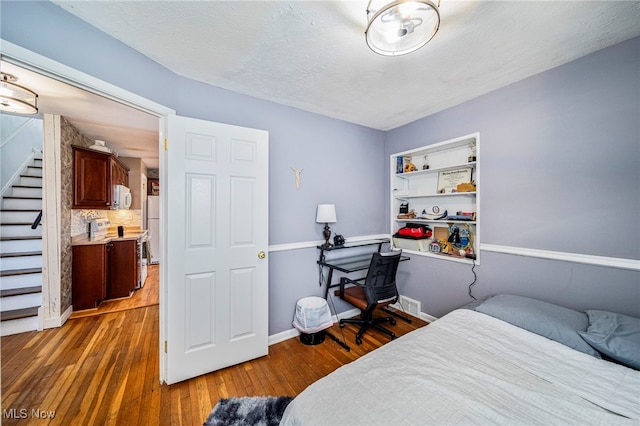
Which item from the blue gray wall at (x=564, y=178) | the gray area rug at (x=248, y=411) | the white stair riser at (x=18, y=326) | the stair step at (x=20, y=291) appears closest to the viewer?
the gray area rug at (x=248, y=411)

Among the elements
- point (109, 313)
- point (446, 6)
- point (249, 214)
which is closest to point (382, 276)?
point (249, 214)

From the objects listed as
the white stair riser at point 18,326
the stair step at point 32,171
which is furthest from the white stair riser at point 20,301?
the stair step at point 32,171

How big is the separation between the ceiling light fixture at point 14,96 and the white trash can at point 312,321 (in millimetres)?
3101

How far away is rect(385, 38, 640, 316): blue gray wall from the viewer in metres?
1.58

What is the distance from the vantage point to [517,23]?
55.8 inches

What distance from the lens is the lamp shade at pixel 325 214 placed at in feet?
8.46

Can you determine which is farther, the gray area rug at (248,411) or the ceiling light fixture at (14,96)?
the ceiling light fixture at (14,96)

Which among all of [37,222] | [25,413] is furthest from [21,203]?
[25,413]

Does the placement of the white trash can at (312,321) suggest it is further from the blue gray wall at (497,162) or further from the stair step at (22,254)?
the stair step at (22,254)

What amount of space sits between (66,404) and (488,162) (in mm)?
4026

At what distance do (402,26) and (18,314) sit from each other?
4.69 metres

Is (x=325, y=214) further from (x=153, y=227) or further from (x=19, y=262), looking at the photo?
(x=153, y=227)

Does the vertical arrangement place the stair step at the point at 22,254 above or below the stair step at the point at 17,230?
below

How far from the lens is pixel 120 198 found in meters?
4.02
